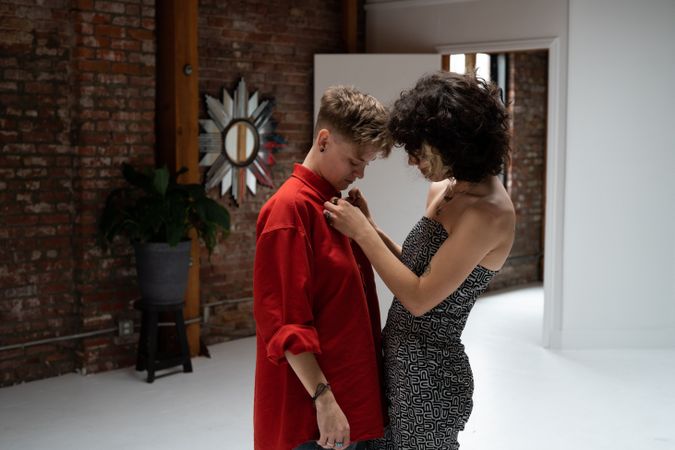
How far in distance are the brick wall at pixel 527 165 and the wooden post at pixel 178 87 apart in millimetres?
3896

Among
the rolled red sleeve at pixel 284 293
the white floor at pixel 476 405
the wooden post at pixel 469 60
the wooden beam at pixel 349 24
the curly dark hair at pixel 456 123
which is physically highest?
the wooden beam at pixel 349 24

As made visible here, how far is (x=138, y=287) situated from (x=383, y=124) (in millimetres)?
3697

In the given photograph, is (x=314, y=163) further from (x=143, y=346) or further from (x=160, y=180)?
(x=143, y=346)

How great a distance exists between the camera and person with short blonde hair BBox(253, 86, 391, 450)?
1695mm

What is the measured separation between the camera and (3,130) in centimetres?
466

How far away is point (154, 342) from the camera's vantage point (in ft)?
16.0

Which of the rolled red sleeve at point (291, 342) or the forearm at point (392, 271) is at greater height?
the forearm at point (392, 271)

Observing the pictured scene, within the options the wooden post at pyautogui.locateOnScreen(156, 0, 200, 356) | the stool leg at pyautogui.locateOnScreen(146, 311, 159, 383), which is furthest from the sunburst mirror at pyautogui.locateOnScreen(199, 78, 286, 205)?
the stool leg at pyautogui.locateOnScreen(146, 311, 159, 383)

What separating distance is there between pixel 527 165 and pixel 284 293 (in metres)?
7.28

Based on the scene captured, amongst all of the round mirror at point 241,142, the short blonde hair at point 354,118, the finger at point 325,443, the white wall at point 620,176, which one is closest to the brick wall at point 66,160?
the round mirror at point 241,142

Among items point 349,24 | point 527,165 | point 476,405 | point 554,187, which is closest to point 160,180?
point 476,405

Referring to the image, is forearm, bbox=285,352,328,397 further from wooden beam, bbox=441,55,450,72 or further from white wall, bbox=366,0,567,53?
wooden beam, bbox=441,55,450,72

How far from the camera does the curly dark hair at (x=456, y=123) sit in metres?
1.71

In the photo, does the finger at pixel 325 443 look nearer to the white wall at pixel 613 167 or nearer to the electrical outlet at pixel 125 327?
the electrical outlet at pixel 125 327
